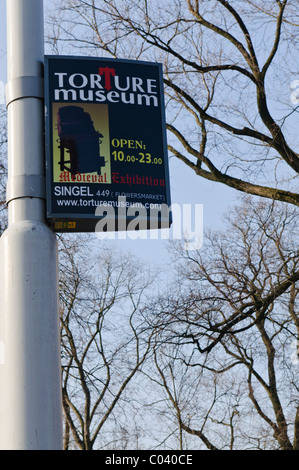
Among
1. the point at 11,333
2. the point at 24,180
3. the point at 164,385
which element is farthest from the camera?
the point at 164,385

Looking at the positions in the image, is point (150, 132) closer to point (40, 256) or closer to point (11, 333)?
point (40, 256)

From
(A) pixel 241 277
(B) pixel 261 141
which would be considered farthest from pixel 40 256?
(A) pixel 241 277

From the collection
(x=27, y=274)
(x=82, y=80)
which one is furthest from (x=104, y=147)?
(x=27, y=274)

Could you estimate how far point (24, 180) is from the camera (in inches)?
196

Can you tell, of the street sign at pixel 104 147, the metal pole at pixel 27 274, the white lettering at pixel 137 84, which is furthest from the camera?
the white lettering at pixel 137 84

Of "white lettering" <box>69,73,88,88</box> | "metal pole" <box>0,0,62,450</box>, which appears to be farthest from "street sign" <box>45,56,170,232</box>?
"metal pole" <box>0,0,62,450</box>

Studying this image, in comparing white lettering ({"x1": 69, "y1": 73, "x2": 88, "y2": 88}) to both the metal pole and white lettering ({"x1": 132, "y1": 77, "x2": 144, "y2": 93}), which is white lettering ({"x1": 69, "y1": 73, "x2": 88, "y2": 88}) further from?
white lettering ({"x1": 132, "y1": 77, "x2": 144, "y2": 93})

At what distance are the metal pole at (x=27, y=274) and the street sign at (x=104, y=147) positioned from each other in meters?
0.12

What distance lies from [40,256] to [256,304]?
11.6 meters

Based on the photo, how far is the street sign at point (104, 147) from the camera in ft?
17.0

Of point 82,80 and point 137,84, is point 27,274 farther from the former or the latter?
point 137,84

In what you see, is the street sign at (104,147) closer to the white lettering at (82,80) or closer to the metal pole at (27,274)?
the white lettering at (82,80)

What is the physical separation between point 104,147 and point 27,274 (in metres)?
1.21

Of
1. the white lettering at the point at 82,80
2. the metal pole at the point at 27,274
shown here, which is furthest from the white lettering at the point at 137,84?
the metal pole at the point at 27,274
